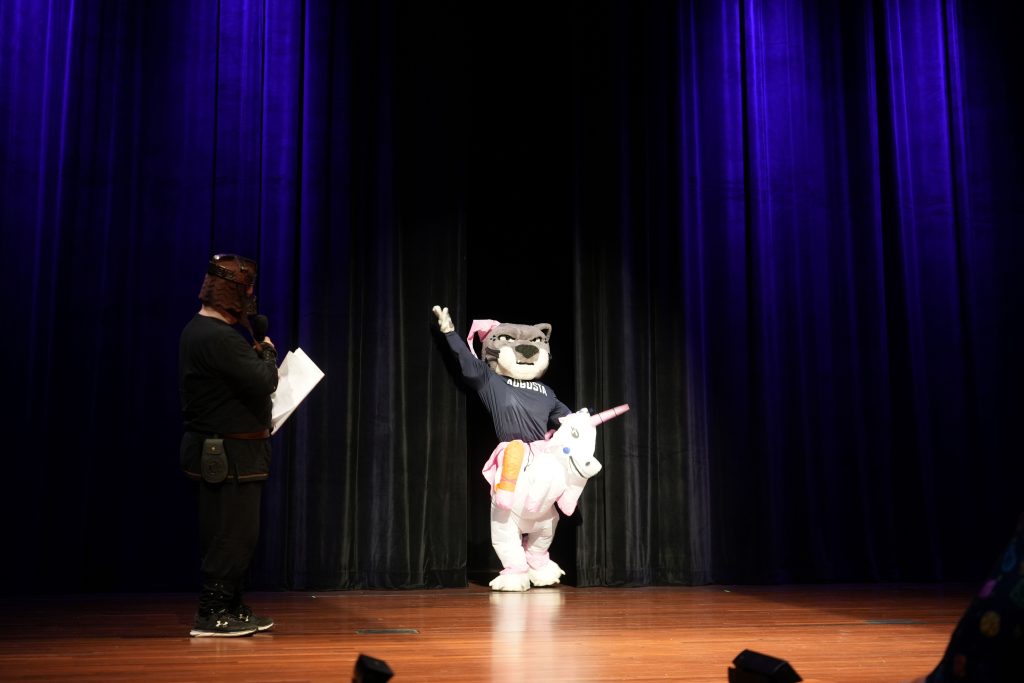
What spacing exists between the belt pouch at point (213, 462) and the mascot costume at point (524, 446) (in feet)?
4.85

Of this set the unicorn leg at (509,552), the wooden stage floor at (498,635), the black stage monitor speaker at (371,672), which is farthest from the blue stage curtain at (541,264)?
the black stage monitor speaker at (371,672)

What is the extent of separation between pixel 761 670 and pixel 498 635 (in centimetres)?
147

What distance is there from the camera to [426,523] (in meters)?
4.25

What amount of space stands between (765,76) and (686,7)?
0.54m

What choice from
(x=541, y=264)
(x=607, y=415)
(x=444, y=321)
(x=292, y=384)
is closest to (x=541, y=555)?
(x=607, y=415)

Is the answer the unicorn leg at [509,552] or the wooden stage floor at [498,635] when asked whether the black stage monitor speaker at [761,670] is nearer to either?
the wooden stage floor at [498,635]

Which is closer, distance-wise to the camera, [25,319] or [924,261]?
[25,319]

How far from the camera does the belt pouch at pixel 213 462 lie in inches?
114

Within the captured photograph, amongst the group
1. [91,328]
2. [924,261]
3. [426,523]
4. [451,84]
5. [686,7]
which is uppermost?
[686,7]

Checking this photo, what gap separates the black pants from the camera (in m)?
2.91

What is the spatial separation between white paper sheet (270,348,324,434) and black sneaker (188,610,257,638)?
61 cm

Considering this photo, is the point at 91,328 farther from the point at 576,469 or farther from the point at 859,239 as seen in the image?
the point at 859,239

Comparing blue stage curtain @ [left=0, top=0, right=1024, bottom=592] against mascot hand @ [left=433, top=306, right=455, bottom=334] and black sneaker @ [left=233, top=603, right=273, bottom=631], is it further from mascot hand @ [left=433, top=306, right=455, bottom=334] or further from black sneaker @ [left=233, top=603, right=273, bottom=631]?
black sneaker @ [left=233, top=603, right=273, bottom=631]

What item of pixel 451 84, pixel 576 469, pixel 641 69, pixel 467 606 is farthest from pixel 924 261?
pixel 467 606
